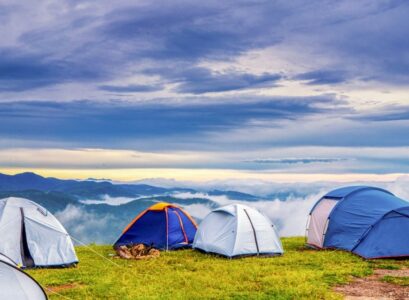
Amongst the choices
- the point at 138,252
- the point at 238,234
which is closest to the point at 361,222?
the point at 238,234

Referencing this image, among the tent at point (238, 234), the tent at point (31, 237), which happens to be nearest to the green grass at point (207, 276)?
the tent at point (238, 234)

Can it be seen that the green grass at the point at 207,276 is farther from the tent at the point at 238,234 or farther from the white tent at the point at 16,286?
the white tent at the point at 16,286

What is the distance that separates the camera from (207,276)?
17797mm

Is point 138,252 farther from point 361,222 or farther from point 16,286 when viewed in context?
point 16,286

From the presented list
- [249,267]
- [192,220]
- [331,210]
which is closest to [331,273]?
[249,267]

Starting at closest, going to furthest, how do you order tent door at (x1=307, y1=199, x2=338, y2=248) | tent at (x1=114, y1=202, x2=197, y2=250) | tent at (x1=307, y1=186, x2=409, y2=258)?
1. tent at (x1=307, y1=186, x2=409, y2=258)
2. tent at (x1=114, y1=202, x2=197, y2=250)
3. tent door at (x1=307, y1=199, x2=338, y2=248)

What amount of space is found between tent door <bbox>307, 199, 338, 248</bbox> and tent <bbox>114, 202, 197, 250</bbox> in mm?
5345

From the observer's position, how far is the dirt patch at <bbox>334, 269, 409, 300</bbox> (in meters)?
15.8

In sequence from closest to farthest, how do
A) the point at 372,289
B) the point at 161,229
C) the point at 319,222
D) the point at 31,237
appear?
the point at 372,289 → the point at 31,237 → the point at 161,229 → the point at 319,222

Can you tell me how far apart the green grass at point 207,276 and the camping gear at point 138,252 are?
0.38 meters

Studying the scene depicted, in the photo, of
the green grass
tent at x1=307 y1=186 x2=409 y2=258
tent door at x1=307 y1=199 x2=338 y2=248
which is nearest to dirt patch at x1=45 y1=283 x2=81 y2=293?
the green grass

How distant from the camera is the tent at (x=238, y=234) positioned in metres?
21.6

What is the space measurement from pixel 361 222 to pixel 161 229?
27.6 feet

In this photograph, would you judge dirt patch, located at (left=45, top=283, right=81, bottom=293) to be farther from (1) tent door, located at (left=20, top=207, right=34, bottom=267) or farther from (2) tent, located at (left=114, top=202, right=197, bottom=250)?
(2) tent, located at (left=114, top=202, right=197, bottom=250)
